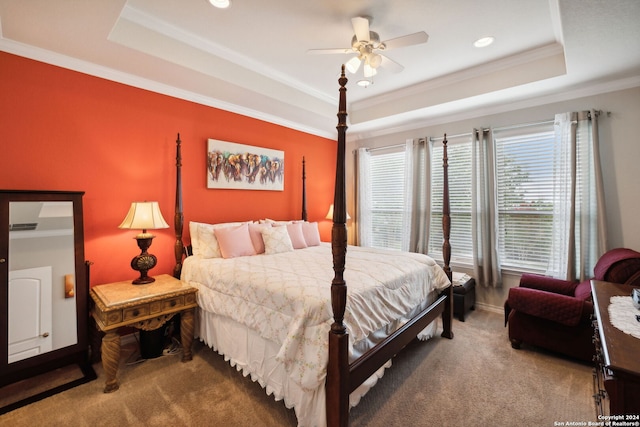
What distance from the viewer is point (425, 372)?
7.55 ft

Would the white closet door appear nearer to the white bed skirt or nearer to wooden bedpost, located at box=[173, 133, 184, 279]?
wooden bedpost, located at box=[173, 133, 184, 279]

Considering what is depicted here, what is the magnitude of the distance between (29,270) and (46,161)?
0.91 metres

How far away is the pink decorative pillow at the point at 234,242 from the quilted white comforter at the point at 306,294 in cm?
11

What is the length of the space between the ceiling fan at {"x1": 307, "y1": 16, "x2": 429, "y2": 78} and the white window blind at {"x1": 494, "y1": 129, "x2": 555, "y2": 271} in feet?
6.75

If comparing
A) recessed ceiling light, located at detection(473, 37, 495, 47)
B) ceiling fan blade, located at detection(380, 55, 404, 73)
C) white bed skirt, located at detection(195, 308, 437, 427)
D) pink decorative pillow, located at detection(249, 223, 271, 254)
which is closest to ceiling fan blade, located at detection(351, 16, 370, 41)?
ceiling fan blade, located at detection(380, 55, 404, 73)

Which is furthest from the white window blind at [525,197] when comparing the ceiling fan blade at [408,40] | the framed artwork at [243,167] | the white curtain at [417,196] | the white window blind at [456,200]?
the framed artwork at [243,167]

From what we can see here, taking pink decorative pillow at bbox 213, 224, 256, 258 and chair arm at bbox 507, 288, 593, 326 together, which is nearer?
chair arm at bbox 507, 288, 593, 326

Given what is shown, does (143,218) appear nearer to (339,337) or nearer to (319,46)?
(339,337)

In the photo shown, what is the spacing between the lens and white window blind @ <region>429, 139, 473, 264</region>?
3.93 meters

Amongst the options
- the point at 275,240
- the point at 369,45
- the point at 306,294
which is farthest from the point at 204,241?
the point at 369,45

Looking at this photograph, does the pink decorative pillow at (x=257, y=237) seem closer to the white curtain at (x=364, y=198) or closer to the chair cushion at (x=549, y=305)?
the white curtain at (x=364, y=198)

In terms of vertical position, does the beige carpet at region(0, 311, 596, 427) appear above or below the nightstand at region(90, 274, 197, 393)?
below

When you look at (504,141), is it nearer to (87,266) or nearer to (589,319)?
(589,319)

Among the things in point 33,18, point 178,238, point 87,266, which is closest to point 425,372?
point 178,238
